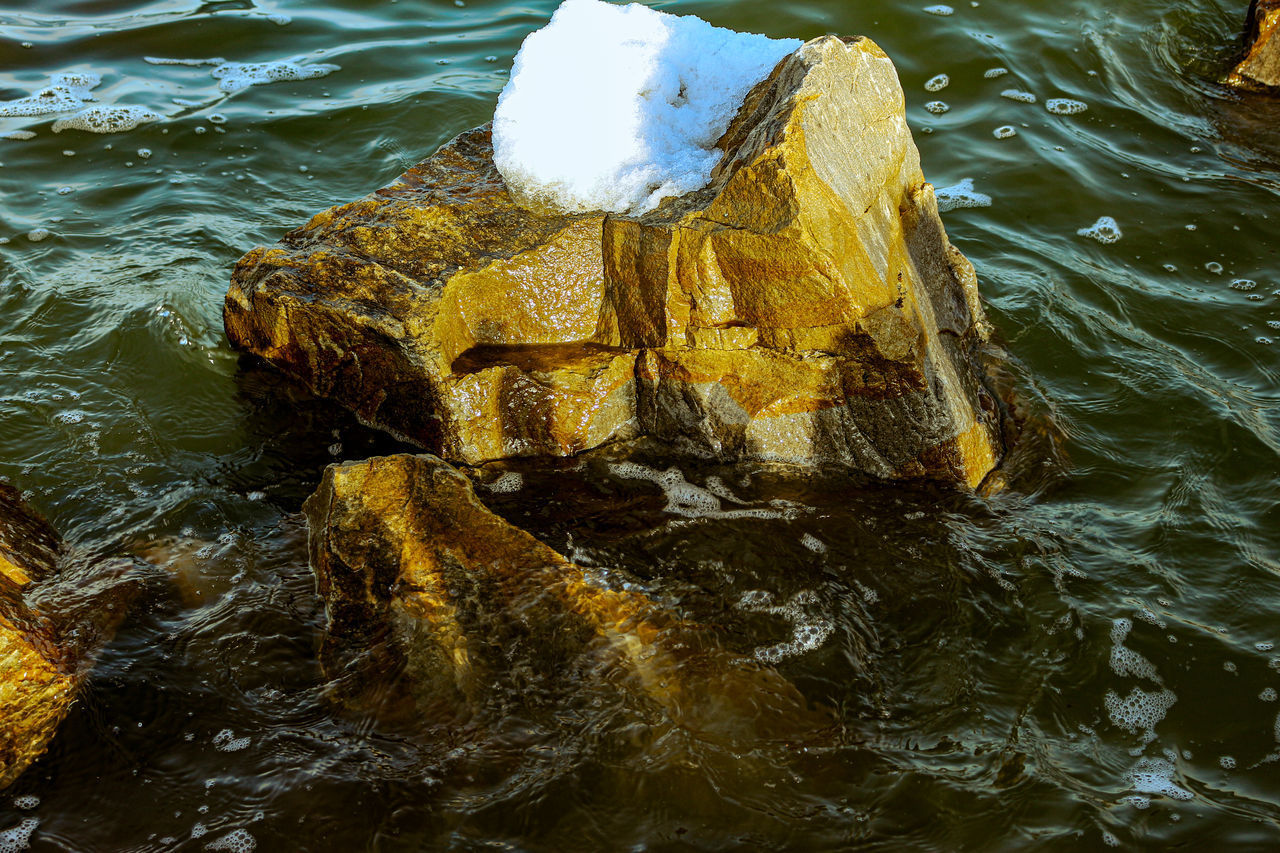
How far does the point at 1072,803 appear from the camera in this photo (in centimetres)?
291

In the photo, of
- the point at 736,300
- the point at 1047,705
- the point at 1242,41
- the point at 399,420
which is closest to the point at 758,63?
the point at 736,300

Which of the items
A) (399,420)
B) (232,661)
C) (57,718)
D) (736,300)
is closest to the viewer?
(57,718)

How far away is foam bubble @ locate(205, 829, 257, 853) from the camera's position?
2752 mm

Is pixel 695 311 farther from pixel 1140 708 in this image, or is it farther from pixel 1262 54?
pixel 1262 54

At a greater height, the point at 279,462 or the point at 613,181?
the point at 613,181

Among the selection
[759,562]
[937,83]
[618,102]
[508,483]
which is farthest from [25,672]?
[937,83]

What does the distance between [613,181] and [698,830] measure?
2693 millimetres

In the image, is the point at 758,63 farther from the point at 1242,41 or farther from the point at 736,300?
the point at 1242,41

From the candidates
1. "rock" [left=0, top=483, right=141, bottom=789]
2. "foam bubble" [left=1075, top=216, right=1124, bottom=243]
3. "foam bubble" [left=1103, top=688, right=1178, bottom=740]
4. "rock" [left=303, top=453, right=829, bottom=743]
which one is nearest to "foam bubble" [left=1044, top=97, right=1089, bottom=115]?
"foam bubble" [left=1075, top=216, right=1124, bottom=243]

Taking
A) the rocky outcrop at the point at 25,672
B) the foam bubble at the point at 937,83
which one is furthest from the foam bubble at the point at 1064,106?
the rocky outcrop at the point at 25,672

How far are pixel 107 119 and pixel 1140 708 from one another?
7.54m

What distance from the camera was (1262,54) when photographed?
754cm

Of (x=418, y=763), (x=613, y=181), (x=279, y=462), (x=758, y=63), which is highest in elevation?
(x=758, y=63)

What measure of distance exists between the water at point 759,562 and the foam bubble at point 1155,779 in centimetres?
1
